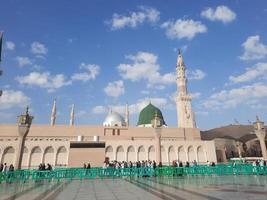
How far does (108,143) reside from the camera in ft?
148

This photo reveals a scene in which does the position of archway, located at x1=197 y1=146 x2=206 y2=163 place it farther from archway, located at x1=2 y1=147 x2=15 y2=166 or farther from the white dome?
archway, located at x1=2 y1=147 x2=15 y2=166

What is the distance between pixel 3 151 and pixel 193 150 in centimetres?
3707

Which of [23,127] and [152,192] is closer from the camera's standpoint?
[152,192]

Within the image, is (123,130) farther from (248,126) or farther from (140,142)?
(248,126)

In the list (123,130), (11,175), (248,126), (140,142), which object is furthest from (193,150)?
(11,175)

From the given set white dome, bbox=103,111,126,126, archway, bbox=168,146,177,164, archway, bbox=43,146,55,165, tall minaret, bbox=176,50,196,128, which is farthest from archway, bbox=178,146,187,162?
archway, bbox=43,146,55,165

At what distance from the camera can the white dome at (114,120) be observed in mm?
57156

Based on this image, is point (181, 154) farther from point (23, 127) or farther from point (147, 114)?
point (23, 127)

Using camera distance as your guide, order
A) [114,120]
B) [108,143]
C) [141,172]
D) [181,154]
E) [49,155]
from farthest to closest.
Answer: [114,120], [181,154], [108,143], [49,155], [141,172]

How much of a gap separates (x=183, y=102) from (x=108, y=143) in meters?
20.3

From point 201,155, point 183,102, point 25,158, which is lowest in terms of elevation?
point 25,158

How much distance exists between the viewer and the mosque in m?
40.5

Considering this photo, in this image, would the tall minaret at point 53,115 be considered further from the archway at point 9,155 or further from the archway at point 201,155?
the archway at point 201,155

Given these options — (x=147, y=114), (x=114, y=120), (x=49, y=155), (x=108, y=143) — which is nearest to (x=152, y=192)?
(x=108, y=143)
